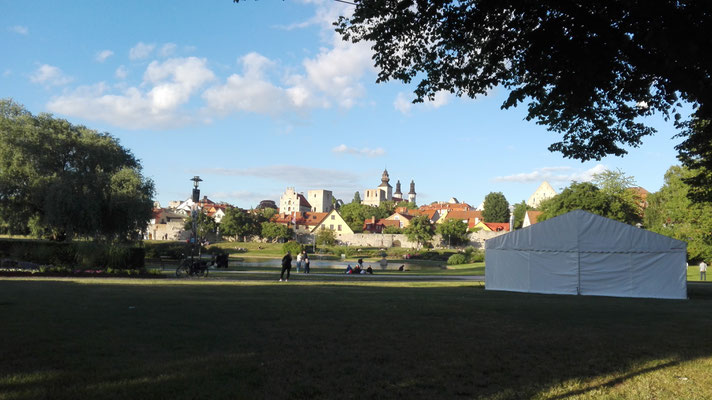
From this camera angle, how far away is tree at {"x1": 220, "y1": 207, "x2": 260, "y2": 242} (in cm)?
10744

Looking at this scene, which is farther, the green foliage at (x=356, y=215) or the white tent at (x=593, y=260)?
the green foliage at (x=356, y=215)

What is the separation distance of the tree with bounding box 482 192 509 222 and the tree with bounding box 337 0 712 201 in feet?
443

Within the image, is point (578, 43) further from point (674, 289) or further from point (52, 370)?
point (674, 289)

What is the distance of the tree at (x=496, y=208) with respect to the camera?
473 feet

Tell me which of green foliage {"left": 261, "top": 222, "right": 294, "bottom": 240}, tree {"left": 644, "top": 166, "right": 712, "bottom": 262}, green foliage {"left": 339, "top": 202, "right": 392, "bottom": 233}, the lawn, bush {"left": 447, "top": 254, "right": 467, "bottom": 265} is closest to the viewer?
the lawn

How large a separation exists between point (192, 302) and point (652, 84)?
1129 cm

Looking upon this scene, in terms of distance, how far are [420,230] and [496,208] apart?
4917 centimetres

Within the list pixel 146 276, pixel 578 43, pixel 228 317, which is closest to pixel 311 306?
pixel 228 317

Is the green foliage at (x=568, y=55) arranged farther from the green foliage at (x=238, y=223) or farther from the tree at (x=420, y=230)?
the green foliage at (x=238, y=223)

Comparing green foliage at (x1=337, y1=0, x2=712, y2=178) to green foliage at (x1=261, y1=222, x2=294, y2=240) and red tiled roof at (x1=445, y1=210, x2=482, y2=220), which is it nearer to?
green foliage at (x1=261, y1=222, x2=294, y2=240)

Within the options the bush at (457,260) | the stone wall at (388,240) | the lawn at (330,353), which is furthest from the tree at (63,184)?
the stone wall at (388,240)

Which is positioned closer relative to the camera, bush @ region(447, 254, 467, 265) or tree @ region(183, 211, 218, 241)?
bush @ region(447, 254, 467, 265)

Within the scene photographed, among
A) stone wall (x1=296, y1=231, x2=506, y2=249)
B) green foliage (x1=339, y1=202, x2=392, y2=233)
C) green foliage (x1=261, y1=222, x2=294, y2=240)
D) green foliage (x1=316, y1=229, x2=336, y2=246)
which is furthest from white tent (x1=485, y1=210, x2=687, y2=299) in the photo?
green foliage (x1=339, y1=202, x2=392, y2=233)

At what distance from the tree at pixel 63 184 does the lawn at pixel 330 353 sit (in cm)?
2698
